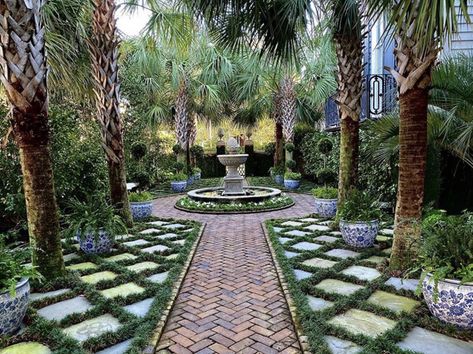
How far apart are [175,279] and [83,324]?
49.9 inches

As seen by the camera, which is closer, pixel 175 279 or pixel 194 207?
pixel 175 279

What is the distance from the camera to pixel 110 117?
6.50 m


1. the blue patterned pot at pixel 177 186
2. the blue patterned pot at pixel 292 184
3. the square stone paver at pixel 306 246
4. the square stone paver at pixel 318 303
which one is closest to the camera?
the square stone paver at pixel 318 303

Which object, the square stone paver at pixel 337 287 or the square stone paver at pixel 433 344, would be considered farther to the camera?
the square stone paver at pixel 337 287

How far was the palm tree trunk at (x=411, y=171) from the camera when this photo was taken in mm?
3828

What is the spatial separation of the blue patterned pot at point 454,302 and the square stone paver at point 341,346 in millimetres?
829

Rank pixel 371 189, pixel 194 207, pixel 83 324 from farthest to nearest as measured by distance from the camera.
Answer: pixel 194 207
pixel 371 189
pixel 83 324

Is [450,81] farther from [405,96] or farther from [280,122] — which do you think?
[280,122]

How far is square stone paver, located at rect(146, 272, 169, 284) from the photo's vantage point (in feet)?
13.5

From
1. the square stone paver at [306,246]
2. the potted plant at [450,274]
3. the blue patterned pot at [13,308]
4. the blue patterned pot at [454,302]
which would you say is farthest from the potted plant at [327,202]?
the blue patterned pot at [13,308]

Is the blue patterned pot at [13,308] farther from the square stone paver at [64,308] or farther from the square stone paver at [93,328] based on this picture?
the square stone paver at [93,328]

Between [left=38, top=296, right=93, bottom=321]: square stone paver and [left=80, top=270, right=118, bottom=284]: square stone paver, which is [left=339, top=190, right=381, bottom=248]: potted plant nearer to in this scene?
[left=80, top=270, right=118, bottom=284]: square stone paver

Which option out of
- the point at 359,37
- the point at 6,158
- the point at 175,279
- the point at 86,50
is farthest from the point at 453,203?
the point at 6,158

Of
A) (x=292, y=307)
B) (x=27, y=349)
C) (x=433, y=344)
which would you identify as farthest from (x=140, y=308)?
(x=433, y=344)
